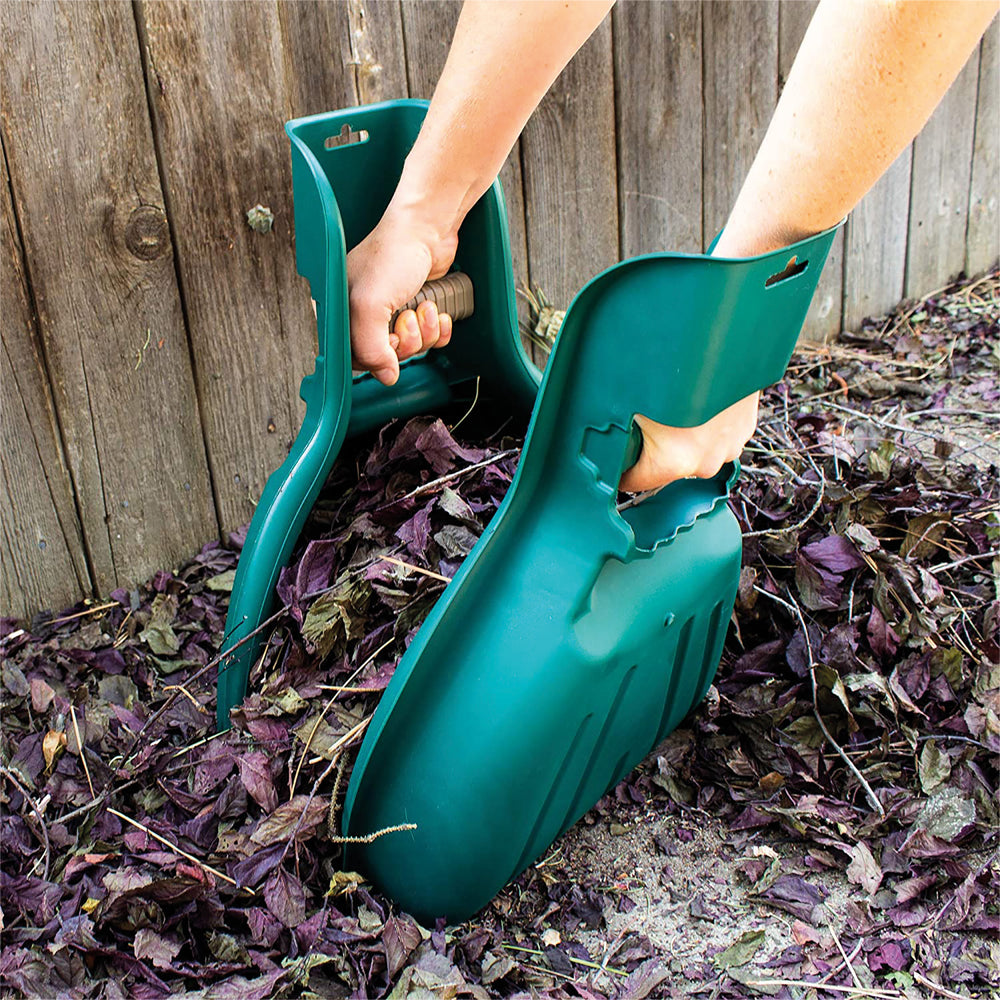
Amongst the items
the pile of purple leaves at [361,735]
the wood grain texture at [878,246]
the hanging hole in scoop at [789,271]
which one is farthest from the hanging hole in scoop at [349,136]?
the wood grain texture at [878,246]

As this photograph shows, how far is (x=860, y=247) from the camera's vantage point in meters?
2.57

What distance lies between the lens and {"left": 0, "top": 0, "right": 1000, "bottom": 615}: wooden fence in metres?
1.35

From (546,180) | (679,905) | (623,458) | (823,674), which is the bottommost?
(679,905)

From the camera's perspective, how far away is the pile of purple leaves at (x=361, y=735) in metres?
1.01

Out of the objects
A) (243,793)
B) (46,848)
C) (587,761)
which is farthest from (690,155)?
(46,848)

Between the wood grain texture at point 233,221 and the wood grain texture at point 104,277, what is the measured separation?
0.03m

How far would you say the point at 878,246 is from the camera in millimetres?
2623

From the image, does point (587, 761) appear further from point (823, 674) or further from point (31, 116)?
point (31, 116)

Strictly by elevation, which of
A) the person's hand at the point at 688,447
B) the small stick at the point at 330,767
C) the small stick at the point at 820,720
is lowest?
the small stick at the point at 820,720

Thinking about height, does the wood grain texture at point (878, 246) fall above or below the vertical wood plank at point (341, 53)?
below

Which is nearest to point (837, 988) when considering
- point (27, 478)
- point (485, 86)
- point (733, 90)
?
point (485, 86)

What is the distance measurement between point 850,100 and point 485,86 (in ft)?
1.48

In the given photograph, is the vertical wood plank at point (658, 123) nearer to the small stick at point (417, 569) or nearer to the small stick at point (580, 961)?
the small stick at point (417, 569)

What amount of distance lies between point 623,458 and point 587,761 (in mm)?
339
